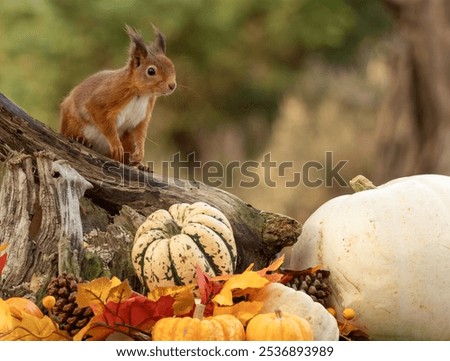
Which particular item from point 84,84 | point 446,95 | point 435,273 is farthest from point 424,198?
point 446,95

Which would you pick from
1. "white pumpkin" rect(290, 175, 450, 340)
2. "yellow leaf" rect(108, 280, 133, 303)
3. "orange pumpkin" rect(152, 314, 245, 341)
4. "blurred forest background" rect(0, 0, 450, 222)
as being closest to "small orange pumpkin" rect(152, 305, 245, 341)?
"orange pumpkin" rect(152, 314, 245, 341)

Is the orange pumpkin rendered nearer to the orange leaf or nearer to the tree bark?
the orange leaf

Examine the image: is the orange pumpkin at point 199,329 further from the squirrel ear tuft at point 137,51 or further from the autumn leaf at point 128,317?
the squirrel ear tuft at point 137,51

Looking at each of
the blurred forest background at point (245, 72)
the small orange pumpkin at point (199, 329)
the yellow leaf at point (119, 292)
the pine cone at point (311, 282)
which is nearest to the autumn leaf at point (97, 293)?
the yellow leaf at point (119, 292)

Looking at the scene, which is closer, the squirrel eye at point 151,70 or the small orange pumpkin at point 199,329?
the small orange pumpkin at point 199,329

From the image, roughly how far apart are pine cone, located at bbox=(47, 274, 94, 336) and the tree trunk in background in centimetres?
357

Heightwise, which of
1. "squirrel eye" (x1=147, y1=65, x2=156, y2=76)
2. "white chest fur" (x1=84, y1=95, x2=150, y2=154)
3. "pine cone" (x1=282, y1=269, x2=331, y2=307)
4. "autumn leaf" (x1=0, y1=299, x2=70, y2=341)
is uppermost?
"squirrel eye" (x1=147, y1=65, x2=156, y2=76)

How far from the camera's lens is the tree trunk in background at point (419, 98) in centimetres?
511

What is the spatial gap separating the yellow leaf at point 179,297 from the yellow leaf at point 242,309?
54 mm

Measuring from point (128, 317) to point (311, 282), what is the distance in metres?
0.46

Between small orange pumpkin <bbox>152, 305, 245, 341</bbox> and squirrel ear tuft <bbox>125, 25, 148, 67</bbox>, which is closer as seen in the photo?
small orange pumpkin <bbox>152, 305, 245, 341</bbox>

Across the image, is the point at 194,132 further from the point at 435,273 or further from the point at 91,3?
the point at 435,273

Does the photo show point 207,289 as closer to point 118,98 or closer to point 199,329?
point 199,329

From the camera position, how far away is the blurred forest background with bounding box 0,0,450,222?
19.9 ft
